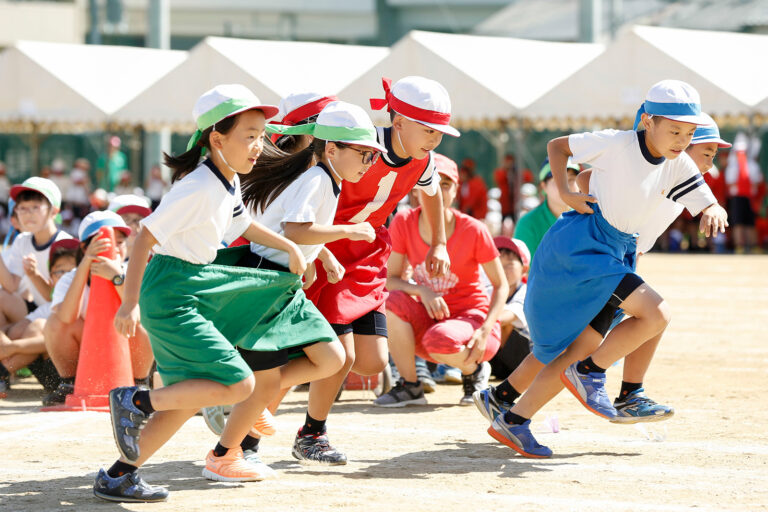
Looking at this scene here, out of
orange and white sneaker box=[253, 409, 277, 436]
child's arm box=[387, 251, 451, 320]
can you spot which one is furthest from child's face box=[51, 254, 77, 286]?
orange and white sneaker box=[253, 409, 277, 436]

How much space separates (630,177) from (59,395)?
12.5 feet

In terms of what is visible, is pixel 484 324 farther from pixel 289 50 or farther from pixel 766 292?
pixel 289 50

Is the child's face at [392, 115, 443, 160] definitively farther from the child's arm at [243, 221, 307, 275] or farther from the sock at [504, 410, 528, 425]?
the sock at [504, 410, 528, 425]

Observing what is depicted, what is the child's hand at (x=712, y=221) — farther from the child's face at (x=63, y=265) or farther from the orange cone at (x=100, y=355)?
the child's face at (x=63, y=265)

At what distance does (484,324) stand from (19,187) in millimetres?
3501

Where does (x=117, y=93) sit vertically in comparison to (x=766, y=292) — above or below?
above

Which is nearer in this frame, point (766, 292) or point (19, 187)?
point (19, 187)

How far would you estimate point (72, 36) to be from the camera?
1463 inches

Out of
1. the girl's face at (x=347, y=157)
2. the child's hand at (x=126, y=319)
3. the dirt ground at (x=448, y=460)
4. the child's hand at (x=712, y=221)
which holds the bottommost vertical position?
the dirt ground at (x=448, y=460)

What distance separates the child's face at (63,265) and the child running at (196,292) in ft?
11.2

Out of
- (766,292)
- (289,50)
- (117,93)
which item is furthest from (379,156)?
(117,93)

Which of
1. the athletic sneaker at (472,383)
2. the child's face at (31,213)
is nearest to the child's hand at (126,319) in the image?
the athletic sneaker at (472,383)

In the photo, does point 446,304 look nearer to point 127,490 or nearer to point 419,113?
point 419,113

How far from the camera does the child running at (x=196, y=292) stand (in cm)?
437
